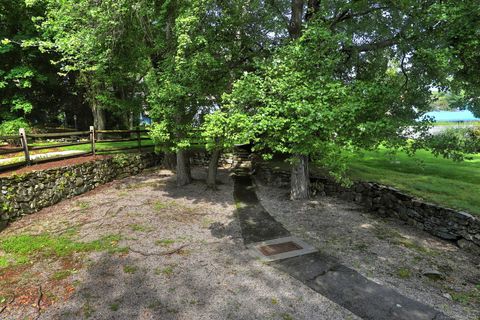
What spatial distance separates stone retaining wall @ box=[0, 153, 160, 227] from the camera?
351 inches

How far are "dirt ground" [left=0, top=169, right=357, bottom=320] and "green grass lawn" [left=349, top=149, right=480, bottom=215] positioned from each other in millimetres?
4260

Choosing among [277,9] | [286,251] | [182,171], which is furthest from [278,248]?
[277,9]

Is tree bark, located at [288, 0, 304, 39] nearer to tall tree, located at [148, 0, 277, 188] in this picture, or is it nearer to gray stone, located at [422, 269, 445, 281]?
tall tree, located at [148, 0, 277, 188]

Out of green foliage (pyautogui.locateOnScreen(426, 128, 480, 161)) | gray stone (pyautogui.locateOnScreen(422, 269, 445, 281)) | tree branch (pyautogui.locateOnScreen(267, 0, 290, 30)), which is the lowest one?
gray stone (pyautogui.locateOnScreen(422, 269, 445, 281))

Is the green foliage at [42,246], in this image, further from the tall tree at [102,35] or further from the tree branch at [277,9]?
the tree branch at [277,9]

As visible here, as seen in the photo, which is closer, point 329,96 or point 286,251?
point 329,96

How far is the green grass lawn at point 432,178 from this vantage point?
8.52 metres

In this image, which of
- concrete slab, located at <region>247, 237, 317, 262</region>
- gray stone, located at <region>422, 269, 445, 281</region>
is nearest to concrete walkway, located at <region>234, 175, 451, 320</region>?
concrete slab, located at <region>247, 237, 317, 262</region>

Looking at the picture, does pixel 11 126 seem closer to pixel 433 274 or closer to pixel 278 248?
pixel 278 248

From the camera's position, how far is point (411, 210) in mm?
8984

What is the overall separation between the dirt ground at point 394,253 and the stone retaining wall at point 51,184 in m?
8.01

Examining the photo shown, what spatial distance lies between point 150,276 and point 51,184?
22.9 feet

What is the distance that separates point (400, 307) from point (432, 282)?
148 cm

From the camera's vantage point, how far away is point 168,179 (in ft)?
48.2
